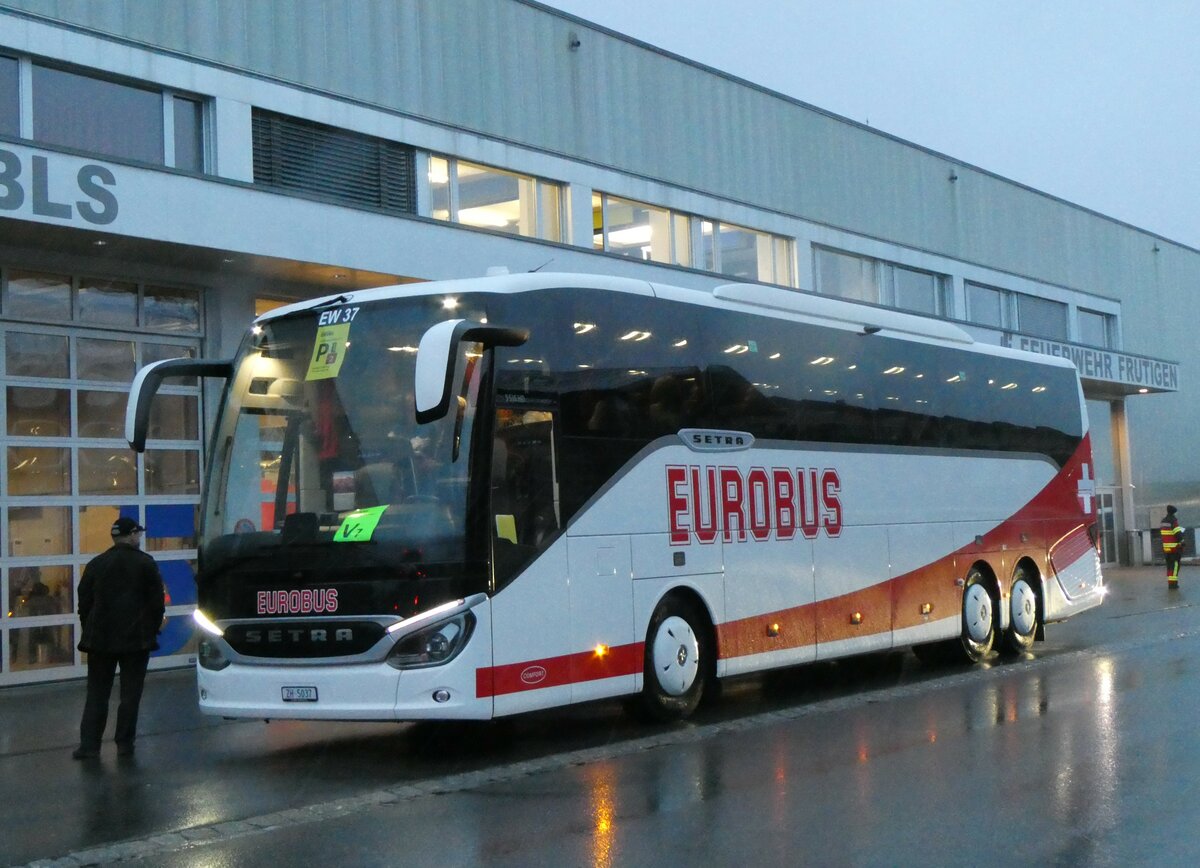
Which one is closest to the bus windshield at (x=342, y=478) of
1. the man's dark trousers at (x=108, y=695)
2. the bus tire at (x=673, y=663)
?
the man's dark trousers at (x=108, y=695)

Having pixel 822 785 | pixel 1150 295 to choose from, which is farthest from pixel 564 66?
pixel 1150 295

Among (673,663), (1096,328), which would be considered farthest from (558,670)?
(1096,328)

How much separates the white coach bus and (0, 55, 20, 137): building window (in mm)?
5924

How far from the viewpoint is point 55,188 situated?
46.9 ft

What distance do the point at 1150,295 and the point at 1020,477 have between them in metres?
28.1

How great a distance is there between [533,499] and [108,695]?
383 centimetres

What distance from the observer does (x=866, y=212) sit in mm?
29766

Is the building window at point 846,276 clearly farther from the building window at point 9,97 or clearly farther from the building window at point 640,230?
the building window at point 9,97

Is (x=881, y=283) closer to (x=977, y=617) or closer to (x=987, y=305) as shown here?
(x=987, y=305)

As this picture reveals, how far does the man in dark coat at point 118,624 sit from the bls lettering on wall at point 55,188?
4713 mm

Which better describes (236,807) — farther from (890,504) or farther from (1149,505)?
(1149,505)

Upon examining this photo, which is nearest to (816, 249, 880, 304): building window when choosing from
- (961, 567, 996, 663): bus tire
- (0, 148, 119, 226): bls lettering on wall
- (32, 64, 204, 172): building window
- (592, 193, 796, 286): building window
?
(592, 193, 796, 286): building window

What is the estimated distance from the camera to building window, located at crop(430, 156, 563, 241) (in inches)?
782

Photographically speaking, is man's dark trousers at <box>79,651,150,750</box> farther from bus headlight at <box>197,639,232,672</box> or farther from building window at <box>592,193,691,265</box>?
building window at <box>592,193,691,265</box>
